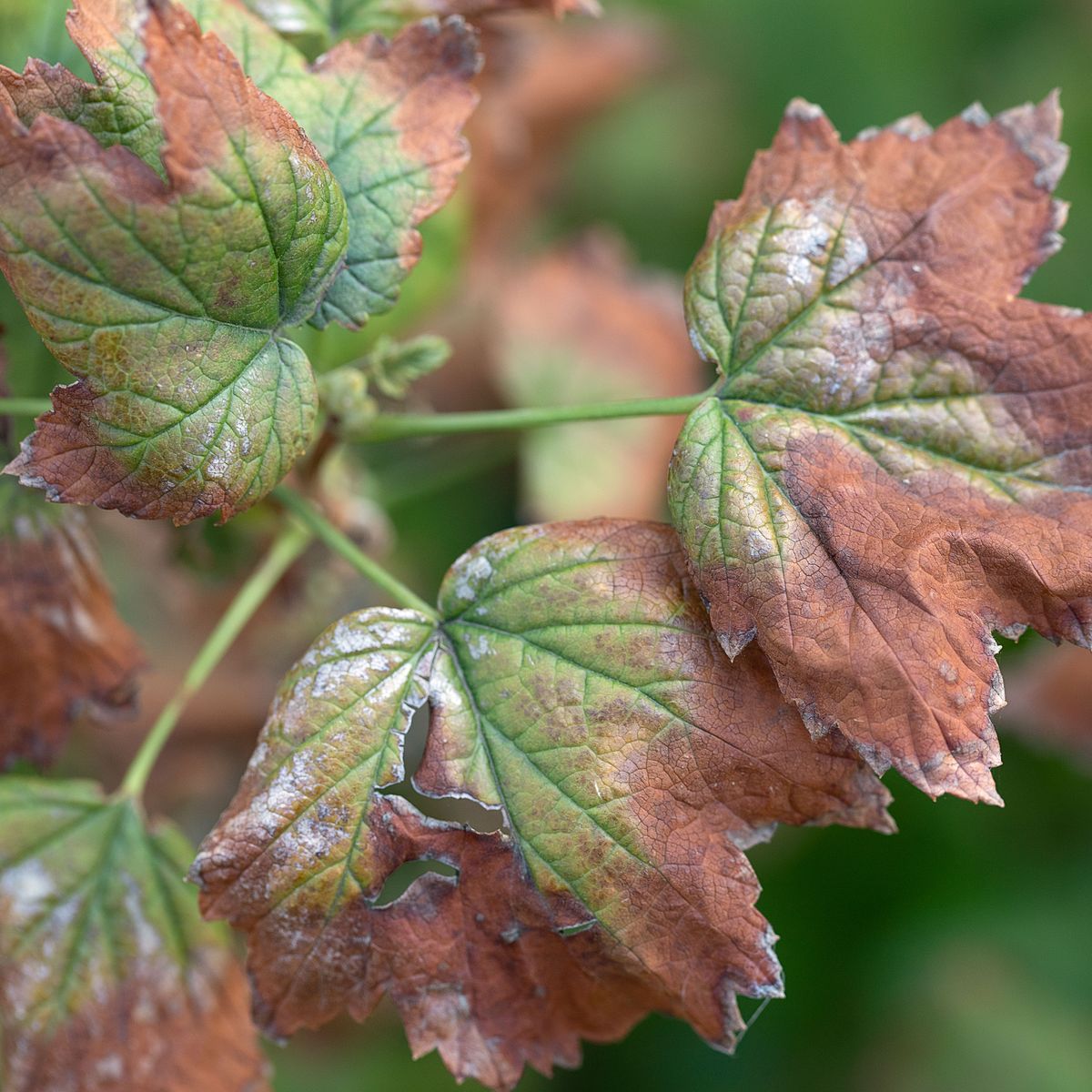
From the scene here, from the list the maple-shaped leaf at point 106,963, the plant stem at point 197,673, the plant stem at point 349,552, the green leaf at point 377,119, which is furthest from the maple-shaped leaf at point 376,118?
the maple-shaped leaf at point 106,963

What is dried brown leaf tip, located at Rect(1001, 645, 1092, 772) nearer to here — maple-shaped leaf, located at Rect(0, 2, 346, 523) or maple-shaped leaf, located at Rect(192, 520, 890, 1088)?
maple-shaped leaf, located at Rect(192, 520, 890, 1088)

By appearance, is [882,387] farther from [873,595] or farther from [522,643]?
[522,643]

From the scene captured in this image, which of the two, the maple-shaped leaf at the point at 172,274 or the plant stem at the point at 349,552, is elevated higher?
the maple-shaped leaf at the point at 172,274

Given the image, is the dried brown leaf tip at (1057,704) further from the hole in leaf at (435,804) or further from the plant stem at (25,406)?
the plant stem at (25,406)

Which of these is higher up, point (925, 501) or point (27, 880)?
point (925, 501)

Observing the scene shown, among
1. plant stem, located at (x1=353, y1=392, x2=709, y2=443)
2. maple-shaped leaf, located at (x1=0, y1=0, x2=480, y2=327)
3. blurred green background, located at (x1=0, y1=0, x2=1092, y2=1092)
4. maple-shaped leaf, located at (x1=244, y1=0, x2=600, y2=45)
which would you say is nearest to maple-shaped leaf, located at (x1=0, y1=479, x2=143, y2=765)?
plant stem, located at (x1=353, y1=392, x2=709, y2=443)

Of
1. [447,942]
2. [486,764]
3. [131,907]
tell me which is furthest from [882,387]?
[131,907]
